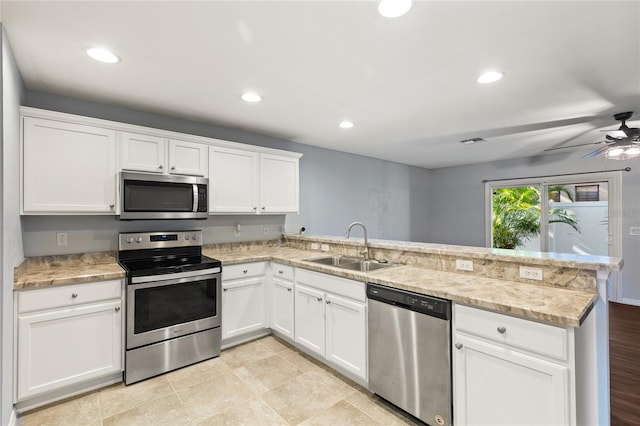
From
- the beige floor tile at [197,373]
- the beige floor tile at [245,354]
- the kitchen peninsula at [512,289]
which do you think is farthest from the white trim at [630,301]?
the beige floor tile at [197,373]

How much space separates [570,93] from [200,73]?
3004mm

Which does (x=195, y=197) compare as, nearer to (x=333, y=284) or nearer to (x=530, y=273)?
(x=333, y=284)

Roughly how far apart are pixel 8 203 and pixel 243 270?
5.76ft

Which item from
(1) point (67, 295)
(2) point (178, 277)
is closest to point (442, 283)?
(2) point (178, 277)

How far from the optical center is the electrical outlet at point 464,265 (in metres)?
2.22

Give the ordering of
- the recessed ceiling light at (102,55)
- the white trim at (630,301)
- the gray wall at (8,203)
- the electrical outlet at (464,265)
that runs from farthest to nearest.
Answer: the white trim at (630,301) < the electrical outlet at (464,265) < the recessed ceiling light at (102,55) < the gray wall at (8,203)

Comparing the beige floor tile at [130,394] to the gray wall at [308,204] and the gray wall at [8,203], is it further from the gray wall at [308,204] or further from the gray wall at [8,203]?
the gray wall at [308,204]

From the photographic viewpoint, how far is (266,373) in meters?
2.55

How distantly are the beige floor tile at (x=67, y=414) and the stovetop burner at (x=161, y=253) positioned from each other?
91 centimetres

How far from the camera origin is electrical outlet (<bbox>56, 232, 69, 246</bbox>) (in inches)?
101

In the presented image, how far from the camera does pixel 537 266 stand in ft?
6.30

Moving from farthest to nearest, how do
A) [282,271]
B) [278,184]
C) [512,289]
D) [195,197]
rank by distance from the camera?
[278,184], [282,271], [195,197], [512,289]

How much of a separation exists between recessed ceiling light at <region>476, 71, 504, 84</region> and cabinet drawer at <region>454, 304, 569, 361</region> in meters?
1.69

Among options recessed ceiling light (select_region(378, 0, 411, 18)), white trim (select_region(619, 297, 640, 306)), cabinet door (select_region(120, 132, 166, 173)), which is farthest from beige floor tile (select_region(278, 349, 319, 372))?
white trim (select_region(619, 297, 640, 306))
